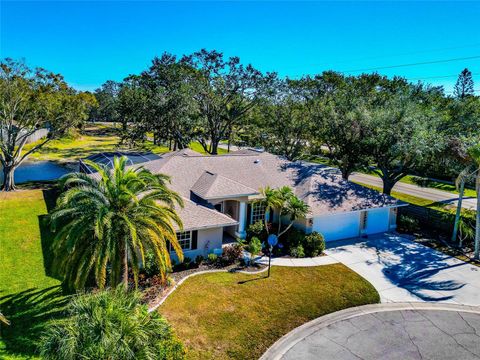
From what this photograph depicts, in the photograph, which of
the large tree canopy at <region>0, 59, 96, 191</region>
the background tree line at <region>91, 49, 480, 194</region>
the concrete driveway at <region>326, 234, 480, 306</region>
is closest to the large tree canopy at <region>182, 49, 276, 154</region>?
the background tree line at <region>91, 49, 480, 194</region>

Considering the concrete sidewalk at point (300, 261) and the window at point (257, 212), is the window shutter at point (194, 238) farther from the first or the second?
the window at point (257, 212)

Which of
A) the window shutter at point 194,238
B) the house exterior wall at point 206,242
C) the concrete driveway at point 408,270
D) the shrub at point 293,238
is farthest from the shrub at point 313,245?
the window shutter at point 194,238

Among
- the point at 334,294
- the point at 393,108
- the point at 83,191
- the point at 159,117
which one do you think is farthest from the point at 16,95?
the point at 393,108

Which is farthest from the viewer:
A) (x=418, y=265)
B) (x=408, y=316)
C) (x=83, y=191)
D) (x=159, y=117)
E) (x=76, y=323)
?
(x=159, y=117)

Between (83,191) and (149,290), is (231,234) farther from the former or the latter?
(83,191)

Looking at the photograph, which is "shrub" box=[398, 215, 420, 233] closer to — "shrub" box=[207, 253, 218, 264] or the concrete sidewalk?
the concrete sidewalk

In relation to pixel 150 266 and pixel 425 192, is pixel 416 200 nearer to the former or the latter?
pixel 425 192

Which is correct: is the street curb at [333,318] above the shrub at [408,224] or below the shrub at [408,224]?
below

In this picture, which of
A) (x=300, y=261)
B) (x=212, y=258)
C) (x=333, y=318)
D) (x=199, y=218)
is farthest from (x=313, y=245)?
(x=199, y=218)
